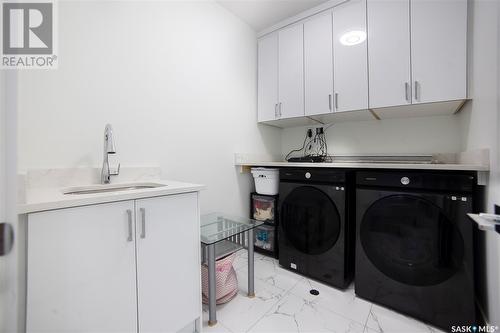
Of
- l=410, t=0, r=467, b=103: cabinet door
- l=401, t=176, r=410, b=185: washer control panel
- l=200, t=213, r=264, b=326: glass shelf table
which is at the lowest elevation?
l=200, t=213, r=264, b=326: glass shelf table

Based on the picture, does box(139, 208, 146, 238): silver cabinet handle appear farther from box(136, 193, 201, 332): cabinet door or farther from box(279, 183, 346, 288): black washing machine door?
box(279, 183, 346, 288): black washing machine door

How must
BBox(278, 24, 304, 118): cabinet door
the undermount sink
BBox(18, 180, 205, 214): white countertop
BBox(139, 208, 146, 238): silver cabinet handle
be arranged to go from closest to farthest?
1. BBox(18, 180, 205, 214): white countertop
2. BBox(139, 208, 146, 238): silver cabinet handle
3. the undermount sink
4. BBox(278, 24, 304, 118): cabinet door

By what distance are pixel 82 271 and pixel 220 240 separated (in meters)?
0.71

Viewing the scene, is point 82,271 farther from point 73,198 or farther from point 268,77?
point 268,77

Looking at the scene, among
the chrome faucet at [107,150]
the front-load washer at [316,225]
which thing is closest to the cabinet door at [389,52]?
the front-load washer at [316,225]

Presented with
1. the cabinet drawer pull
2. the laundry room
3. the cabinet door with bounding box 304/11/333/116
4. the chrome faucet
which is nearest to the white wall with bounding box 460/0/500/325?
the laundry room

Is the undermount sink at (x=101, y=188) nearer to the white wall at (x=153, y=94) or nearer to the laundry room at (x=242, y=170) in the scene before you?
the laundry room at (x=242, y=170)

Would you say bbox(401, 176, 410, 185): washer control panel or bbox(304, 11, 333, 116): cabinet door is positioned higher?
bbox(304, 11, 333, 116): cabinet door

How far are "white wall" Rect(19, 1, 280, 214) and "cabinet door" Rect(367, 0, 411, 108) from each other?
1.23 meters

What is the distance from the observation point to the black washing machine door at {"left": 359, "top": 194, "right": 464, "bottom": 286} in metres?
1.30

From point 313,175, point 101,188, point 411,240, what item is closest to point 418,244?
Result: point 411,240

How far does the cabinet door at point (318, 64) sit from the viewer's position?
6.68 feet

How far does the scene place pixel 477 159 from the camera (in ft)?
4.24

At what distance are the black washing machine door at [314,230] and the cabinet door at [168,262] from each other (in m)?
0.98
